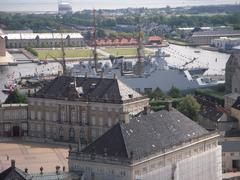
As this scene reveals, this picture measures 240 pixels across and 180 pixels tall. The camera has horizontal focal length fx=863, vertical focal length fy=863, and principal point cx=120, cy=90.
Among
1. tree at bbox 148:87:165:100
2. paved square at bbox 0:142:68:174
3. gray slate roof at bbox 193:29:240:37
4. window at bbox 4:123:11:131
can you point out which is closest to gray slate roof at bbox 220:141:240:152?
paved square at bbox 0:142:68:174

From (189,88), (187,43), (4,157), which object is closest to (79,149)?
(4,157)

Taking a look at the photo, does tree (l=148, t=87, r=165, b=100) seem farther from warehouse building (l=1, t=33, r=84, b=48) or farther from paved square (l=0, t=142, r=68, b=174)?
warehouse building (l=1, t=33, r=84, b=48)

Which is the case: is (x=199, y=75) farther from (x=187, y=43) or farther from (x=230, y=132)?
(x=187, y=43)

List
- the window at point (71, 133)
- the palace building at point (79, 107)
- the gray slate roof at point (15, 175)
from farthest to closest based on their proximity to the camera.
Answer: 1. the window at point (71, 133)
2. the palace building at point (79, 107)
3. the gray slate roof at point (15, 175)

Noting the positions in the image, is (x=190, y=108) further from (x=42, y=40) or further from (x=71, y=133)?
(x=42, y=40)

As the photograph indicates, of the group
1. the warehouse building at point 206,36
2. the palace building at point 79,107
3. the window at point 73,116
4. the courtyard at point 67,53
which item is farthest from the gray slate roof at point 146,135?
the warehouse building at point 206,36

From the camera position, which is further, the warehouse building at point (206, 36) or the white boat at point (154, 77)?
the warehouse building at point (206, 36)

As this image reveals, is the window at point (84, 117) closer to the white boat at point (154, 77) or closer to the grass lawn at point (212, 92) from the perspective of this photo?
the grass lawn at point (212, 92)
